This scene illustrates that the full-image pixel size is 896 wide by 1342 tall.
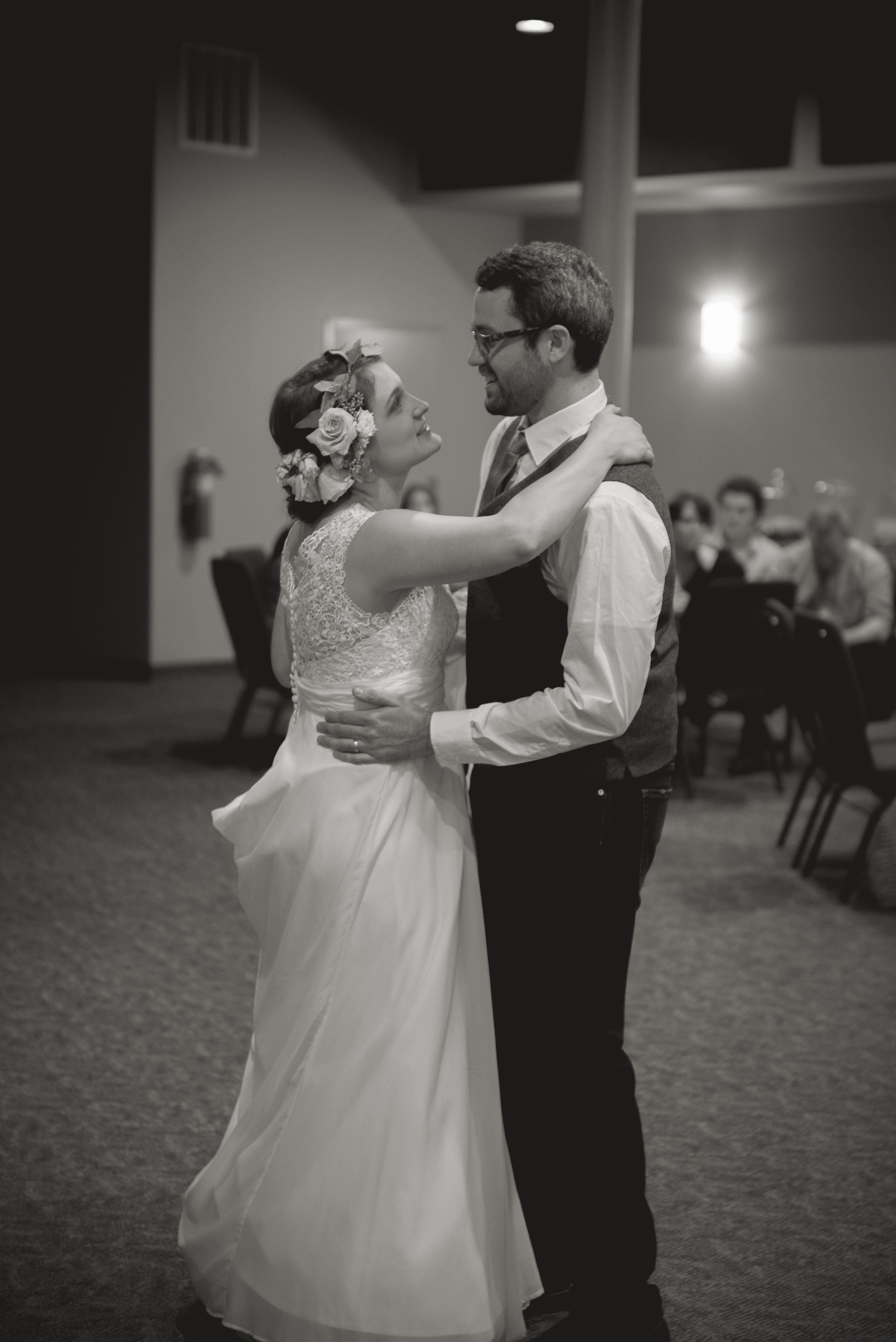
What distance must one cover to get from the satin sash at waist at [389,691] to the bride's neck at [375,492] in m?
0.28

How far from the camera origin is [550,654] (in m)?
2.26

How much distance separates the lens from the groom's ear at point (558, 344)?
2.19 meters

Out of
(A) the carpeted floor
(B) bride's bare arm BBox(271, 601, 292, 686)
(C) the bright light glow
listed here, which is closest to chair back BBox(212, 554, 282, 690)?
(A) the carpeted floor

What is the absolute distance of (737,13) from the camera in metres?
8.81

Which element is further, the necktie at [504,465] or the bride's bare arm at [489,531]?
the necktie at [504,465]

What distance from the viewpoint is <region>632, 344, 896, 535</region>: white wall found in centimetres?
1051

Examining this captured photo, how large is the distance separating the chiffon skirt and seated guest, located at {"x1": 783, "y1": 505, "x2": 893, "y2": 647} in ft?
16.0

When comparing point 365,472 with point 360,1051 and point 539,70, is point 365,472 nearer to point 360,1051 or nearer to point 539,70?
point 360,1051

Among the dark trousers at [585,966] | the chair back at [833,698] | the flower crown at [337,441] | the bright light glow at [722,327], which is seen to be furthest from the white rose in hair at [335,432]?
the bright light glow at [722,327]

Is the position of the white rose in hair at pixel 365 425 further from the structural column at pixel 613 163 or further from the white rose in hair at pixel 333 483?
the structural column at pixel 613 163

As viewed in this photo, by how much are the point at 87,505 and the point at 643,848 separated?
857 centimetres

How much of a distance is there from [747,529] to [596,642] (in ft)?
19.9

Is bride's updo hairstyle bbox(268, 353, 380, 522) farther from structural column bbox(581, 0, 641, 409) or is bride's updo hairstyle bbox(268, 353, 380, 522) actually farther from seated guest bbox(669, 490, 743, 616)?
seated guest bbox(669, 490, 743, 616)

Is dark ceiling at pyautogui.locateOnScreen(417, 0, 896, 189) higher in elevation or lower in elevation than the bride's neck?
higher
